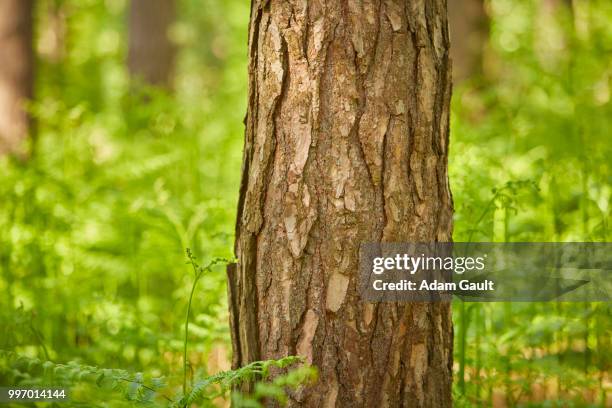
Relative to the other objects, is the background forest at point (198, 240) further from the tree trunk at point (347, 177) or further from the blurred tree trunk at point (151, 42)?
the blurred tree trunk at point (151, 42)

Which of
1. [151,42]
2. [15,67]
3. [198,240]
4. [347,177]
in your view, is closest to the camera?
[347,177]

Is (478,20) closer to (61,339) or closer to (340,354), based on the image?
(61,339)

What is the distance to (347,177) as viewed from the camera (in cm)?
193

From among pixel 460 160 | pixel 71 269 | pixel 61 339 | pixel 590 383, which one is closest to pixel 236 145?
pixel 71 269

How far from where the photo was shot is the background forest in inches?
106

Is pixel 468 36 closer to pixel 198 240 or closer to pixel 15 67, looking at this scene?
pixel 198 240

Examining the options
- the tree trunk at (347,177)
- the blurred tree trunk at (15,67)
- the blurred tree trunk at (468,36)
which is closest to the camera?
the tree trunk at (347,177)

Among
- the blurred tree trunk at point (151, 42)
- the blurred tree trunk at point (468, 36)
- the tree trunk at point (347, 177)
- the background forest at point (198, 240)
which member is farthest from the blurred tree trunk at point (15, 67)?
the tree trunk at point (347, 177)

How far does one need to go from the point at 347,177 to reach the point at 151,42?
21.9 feet

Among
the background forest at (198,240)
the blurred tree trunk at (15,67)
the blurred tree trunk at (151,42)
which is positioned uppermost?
the blurred tree trunk at (151,42)

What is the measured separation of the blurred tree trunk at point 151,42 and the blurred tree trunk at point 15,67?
54.6 inches

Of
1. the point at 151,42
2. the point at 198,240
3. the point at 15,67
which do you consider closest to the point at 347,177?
the point at 198,240

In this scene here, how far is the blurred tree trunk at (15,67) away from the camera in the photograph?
637 centimetres

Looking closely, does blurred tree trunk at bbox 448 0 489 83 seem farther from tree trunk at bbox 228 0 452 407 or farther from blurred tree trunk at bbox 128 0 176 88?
tree trunk at bbox 228 0 452 407
